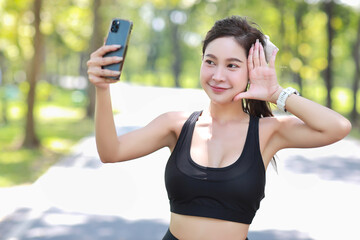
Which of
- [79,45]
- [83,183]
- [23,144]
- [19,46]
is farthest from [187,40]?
[83,183]

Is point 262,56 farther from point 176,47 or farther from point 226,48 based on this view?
point 176,47

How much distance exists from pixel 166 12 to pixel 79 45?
2971 cm

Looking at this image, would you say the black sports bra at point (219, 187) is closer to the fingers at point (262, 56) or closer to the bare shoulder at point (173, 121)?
the bare shoulder at point (173, 121)

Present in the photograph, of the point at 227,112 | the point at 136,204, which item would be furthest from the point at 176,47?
the point at 227,112

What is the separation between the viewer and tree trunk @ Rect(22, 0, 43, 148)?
13695 mm

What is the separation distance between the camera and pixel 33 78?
14.0 m

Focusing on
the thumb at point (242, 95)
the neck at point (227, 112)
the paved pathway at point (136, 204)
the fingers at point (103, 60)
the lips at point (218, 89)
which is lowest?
the paved pathway at point (136, 204)

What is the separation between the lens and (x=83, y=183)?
9.57m

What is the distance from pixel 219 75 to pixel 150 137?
0.46m

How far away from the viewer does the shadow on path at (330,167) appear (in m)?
10.9

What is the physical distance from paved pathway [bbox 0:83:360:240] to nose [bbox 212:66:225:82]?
4.21m

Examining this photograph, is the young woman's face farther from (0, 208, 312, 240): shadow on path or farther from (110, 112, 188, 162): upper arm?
(0, 208, 312, 240): shadow on path

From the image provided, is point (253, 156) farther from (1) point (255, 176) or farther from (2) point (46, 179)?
(2) point (46, 179)

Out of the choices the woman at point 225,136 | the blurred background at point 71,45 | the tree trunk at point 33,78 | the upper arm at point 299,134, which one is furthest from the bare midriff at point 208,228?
the tree trunk at point 33,78
